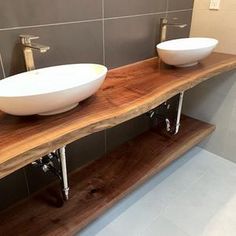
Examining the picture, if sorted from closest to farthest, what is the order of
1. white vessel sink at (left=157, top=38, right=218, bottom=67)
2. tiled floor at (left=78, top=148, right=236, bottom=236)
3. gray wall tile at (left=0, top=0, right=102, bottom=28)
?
gray wall tile at (left=0, top=0, right=102, bottom=28), white vessel sink at (left=157, top=38, right=218, bottom=67), tiled floor at (left=78, top=148, right=236, bottom=236)

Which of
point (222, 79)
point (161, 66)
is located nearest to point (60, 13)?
point (161, 66)

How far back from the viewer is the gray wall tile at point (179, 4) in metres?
1.79

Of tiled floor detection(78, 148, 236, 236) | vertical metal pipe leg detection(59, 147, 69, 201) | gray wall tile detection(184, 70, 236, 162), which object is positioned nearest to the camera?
vertical metal pipe leg detection(59, 147, 69, 201)

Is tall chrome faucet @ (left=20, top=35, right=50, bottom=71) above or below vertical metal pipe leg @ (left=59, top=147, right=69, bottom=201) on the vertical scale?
above

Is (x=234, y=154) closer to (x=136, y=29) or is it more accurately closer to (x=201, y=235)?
(x=201, y=235)

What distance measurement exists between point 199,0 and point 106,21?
920 mm

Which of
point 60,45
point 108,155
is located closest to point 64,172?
point 108,155

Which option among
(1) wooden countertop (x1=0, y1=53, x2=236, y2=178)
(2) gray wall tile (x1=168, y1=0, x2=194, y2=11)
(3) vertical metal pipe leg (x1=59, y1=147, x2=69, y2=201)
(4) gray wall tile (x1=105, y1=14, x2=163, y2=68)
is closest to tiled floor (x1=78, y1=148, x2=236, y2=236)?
(3) vertical metal pipe leg (x1=59, y1=147, x2=69, y2=201)

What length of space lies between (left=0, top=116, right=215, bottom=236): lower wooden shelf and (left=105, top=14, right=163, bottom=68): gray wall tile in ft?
2.14

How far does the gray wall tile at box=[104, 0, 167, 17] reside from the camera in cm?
143

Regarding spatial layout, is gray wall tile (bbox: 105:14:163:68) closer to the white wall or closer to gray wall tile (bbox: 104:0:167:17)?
gray wall tile (bbox: 104:0:167:17)

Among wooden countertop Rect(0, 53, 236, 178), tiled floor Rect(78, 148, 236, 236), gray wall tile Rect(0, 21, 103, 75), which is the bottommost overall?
tiled floor Rect(78, 148, 236, 236)

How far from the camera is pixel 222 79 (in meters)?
1.99

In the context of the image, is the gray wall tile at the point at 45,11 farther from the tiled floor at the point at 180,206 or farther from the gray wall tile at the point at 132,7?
the tiled floor at the point at 180,206
